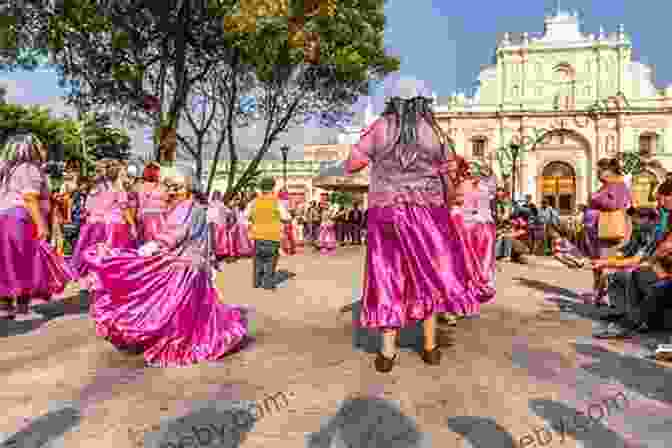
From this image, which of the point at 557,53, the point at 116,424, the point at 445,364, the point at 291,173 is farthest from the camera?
the point at 291,173

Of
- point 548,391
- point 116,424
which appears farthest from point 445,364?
point 116,424

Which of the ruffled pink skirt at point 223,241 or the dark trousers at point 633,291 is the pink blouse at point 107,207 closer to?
the dark trousers at point 633,291

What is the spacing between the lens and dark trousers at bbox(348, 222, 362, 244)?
73.2 feet

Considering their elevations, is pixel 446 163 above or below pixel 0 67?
below

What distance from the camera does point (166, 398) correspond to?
3.02 m

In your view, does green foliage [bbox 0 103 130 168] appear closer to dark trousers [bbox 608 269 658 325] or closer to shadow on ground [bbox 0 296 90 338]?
shadow on ground [bbox 0 296 90 338]

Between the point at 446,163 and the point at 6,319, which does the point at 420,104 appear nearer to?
the point at 446,163

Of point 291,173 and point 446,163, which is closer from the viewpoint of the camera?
point 446,163

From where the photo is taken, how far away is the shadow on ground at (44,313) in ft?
17.1

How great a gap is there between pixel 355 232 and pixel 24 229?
17.7 metres

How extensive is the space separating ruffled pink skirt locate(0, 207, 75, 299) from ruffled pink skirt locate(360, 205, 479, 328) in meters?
3.73

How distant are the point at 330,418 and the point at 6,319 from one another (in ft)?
15.1

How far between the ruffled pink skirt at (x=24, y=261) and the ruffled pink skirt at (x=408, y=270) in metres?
3.73

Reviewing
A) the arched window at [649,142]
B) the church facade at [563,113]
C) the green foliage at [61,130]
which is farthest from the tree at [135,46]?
the arched window at [649,142]
